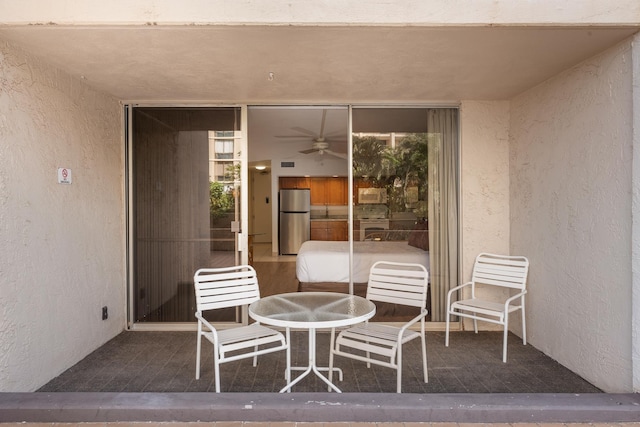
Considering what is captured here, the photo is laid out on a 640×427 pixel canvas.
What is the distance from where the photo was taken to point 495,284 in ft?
12.8

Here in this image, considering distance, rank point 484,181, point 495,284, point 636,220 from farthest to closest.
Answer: point 484,181 → point 495,284 → point 636,220

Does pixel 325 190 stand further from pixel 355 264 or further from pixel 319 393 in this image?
pixel 319 393

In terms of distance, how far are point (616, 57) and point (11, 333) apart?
4.43 meters

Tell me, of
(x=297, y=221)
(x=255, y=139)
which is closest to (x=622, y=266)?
(x=255, y=139)

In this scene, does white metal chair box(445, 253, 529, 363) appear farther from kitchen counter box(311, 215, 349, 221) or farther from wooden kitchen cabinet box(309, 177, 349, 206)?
wooden kitchen cabinet box(309, 177, 349, 206)

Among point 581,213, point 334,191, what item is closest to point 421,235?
point 581,213

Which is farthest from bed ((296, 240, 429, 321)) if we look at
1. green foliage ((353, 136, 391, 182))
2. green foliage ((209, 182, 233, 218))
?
green foliage ((209, 182, 233, 218))

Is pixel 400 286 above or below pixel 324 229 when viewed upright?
below

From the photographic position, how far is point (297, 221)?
10305mm

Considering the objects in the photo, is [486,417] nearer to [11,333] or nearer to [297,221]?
[11,333]

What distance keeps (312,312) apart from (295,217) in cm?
765

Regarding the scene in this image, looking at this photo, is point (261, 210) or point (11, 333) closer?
point (11, 333)

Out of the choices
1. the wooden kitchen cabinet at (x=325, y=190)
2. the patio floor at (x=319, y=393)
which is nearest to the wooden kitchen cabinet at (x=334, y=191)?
the wooden kitchen cabinet at (x=325, y=190)

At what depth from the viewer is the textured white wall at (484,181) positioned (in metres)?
4.29
